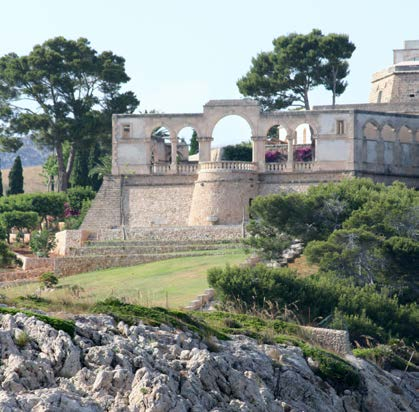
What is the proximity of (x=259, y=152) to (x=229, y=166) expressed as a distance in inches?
89.1

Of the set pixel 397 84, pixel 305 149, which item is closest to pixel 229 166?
pixel 305 149

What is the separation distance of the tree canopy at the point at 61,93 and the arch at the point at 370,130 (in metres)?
16.4

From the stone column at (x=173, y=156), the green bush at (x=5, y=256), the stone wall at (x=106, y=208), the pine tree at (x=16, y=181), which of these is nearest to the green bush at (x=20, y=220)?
the stone wall at (x=106, y=208)

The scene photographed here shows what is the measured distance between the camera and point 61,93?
94.8 m

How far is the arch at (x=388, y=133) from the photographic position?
3371 inches

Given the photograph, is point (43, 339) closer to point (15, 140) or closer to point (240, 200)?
point (240, 200)

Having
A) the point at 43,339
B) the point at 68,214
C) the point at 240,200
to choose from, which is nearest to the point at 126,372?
the point at 43,339

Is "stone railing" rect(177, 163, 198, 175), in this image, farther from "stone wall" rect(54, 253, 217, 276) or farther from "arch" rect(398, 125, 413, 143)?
"arch" rect(398, 125, 413, 143)

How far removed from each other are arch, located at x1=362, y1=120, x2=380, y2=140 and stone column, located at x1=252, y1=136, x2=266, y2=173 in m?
5.23

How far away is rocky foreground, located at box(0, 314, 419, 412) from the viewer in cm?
3097

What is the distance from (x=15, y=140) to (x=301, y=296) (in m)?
42.3

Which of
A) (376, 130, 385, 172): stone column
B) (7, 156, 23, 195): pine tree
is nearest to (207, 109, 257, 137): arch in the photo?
(376, 130, 385, 172): stone column

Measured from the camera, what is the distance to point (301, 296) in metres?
57.7

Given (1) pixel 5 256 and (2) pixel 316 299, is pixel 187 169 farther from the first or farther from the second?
(2) pixel 316 299
